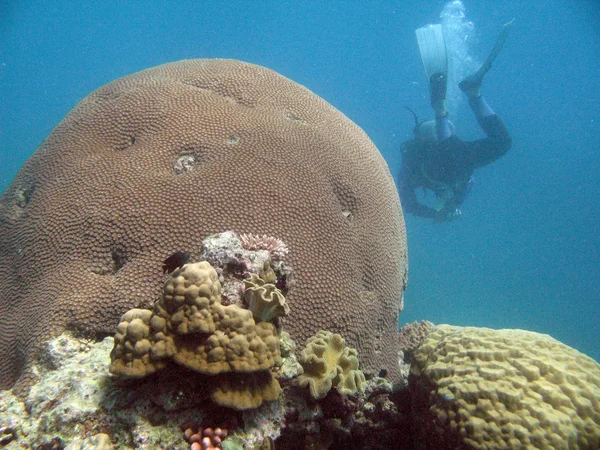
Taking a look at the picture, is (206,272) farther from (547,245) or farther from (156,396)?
(547,245)

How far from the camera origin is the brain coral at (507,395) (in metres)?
2.28

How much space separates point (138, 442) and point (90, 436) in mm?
281

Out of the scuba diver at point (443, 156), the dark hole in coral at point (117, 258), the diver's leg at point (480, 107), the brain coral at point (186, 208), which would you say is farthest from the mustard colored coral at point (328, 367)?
the diver's leg at point (480, 107)

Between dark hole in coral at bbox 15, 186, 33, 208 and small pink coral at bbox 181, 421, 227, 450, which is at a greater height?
dark hole in coral at bbox 15, 186, 33, 208

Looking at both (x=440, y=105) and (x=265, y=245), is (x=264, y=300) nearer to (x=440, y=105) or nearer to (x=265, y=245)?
(x=265, y=245)

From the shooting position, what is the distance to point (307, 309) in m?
2.99

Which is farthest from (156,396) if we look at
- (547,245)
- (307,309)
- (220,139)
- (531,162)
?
(531,162)

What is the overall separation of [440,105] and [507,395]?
39.4 ft

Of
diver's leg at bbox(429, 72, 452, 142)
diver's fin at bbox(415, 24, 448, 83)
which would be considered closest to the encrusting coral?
diver's leg at bbox(429, 72, 452, 142)

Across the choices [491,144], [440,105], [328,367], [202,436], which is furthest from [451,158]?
[202,436]

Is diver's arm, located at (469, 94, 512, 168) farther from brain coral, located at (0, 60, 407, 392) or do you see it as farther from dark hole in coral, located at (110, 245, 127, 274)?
dark hole in coral, located at (110, 245, 127, 274)

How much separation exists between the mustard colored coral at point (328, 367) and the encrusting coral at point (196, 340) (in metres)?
0.43

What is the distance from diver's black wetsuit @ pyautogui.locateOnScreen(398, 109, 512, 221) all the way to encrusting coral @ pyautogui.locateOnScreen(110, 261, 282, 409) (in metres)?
11.2

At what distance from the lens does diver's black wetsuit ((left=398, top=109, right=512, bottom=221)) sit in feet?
38.7
